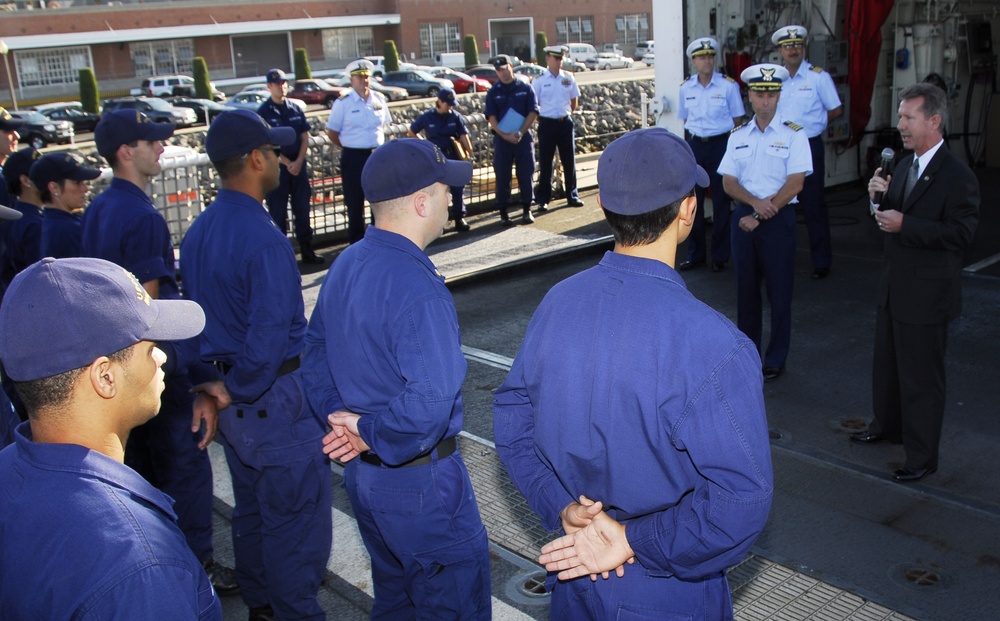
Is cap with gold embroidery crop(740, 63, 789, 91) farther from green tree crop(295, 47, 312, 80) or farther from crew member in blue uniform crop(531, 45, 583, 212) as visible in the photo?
green tree crop(295, 47, 312, 80)

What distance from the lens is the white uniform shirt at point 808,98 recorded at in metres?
8.67

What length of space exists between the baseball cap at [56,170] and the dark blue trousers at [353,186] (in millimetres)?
5123

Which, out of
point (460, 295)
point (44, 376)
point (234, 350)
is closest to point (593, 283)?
point (44, 376)

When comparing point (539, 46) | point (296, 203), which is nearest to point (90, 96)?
point (539, 46)

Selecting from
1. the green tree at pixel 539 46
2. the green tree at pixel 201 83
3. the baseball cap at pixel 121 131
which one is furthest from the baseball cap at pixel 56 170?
the green tree at pixel 539 46

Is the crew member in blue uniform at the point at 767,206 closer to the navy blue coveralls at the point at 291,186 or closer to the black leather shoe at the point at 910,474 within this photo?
the black leather shoe at the point at 910,474

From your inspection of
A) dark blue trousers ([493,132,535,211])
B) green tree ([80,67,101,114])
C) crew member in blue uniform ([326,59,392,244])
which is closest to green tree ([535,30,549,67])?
green tree ([80,67,101,114])

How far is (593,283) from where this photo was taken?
237 cm

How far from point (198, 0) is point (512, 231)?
2027 inches

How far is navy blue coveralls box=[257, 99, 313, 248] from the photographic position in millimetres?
9789

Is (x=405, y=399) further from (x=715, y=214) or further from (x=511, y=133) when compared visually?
(x=511, y=133)

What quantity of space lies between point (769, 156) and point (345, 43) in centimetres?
5777

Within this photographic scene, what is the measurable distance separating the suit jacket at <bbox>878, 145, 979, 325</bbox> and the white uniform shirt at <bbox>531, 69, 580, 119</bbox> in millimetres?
6748

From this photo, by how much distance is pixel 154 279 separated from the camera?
4.05 meters
